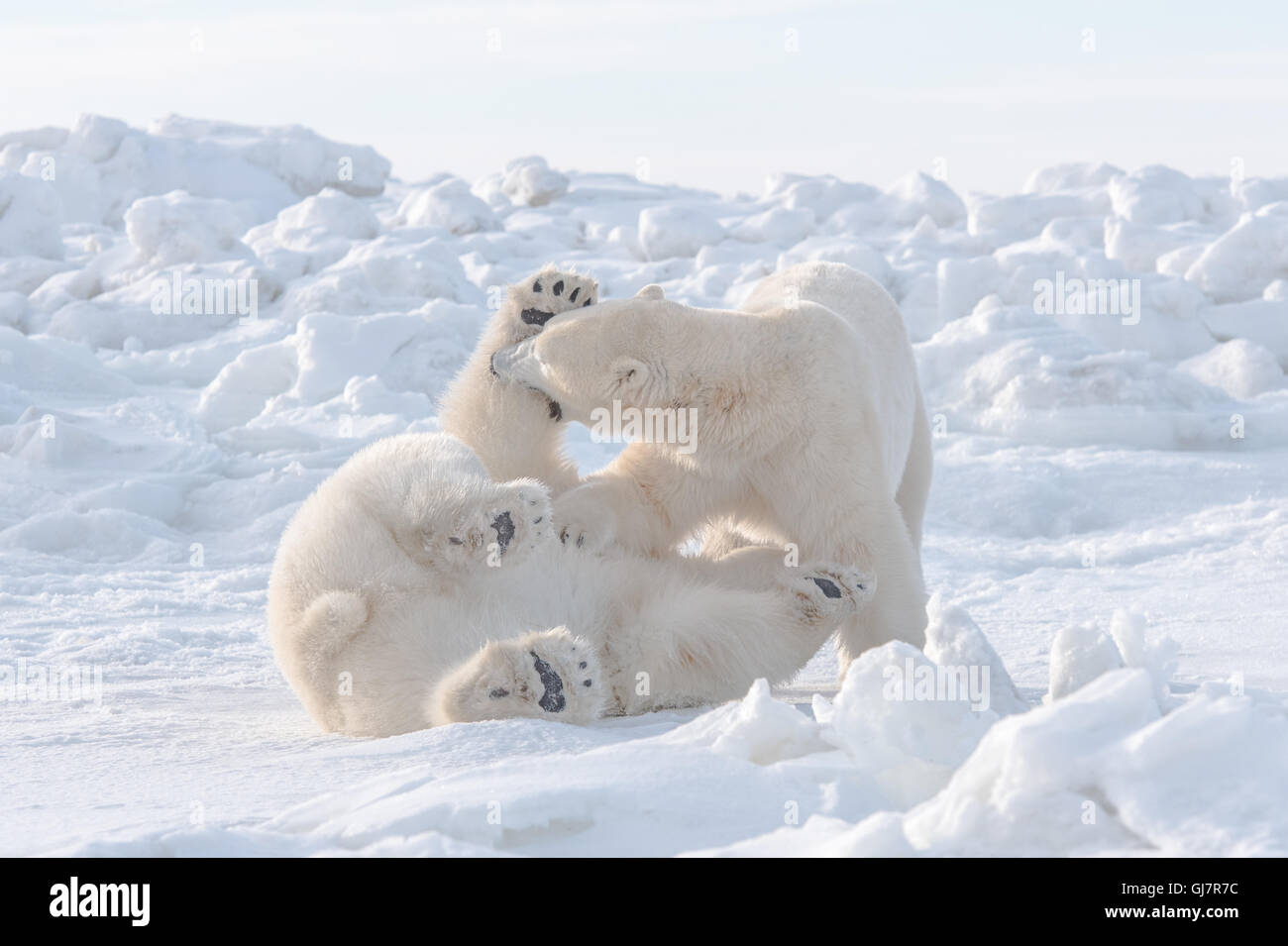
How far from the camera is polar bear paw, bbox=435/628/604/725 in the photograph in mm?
2500

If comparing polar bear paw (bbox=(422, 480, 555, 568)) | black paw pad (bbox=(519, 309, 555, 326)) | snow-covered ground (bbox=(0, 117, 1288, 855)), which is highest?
black paw pad (bbox=(519, 309, 555, 326))

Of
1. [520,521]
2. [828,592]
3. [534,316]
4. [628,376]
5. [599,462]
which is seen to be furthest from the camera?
[599,462]

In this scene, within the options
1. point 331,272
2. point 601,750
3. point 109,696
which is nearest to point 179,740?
point 109,696

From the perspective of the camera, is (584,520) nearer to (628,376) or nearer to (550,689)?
(628,376)

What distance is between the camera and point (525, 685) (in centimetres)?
250

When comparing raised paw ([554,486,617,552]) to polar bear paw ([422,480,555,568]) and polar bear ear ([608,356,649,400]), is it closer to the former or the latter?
polar bear ear ([608,356,649,400])

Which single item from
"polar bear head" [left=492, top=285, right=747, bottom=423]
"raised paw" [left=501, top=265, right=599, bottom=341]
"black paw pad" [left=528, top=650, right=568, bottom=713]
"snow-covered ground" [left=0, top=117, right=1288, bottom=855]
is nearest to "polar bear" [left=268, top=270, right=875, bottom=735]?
"black paw pad" [left=528, top=650, right=568, bottom=713]

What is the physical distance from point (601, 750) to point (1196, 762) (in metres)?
0.89

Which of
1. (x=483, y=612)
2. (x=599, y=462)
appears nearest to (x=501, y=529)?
(x=483, y=612)

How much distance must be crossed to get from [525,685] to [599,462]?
4727mm

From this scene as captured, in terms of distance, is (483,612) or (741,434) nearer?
(483,612)

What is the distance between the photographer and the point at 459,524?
2783mm
